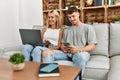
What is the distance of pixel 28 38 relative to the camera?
232 centimetres

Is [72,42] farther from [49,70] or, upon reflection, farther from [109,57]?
[49,70]

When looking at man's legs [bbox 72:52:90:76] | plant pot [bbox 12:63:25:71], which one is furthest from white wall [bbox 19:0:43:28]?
plant pot [bbox 12:63:25:71]

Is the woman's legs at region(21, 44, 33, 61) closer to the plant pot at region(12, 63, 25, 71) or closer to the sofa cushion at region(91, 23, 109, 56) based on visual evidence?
the plant pot at region(12, 63, 25, 71)

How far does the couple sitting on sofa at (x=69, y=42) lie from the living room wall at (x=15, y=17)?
1062 millimetres

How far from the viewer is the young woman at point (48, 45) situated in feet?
7.43

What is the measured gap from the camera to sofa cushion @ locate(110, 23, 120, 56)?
261cm

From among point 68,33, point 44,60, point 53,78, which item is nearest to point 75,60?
point 44,60

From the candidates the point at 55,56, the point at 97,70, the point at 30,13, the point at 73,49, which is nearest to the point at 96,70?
the point at 97,70

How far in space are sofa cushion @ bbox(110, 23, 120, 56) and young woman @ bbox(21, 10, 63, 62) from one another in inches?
29.5

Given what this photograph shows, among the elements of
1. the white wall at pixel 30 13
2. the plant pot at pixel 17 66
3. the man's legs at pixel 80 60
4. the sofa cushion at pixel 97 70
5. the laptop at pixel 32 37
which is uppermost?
the white wall at pixel 30 13

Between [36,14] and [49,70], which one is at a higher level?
[36,14]

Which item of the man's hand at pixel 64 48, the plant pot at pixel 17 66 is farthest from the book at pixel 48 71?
the man's hand at pixel 64 48

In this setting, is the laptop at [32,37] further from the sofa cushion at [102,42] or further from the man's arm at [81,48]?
the sofa cushion at [102,42]

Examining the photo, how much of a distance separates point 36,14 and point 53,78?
8.09ft
